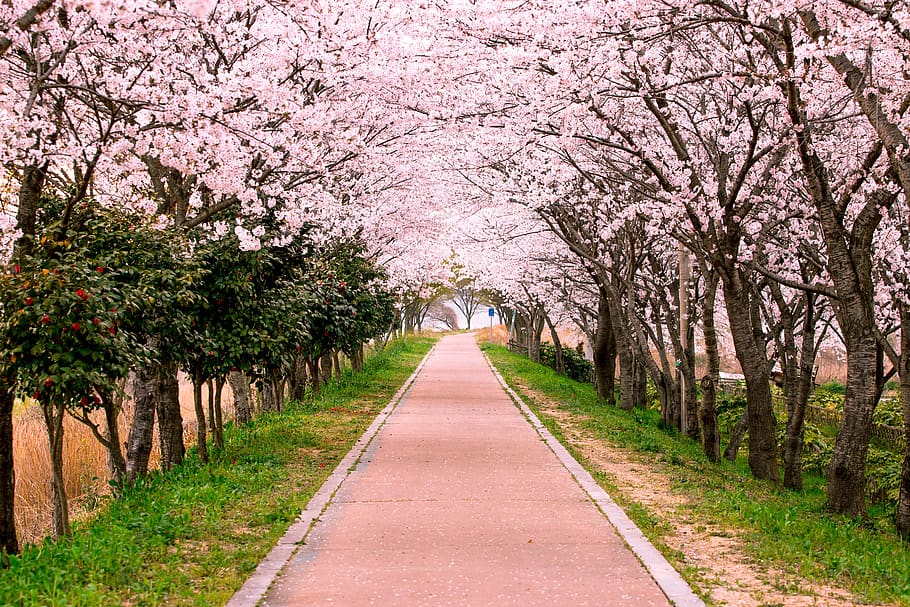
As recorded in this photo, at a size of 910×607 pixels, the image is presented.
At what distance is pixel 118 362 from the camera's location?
7312mm

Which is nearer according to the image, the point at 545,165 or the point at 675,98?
the point at 675,98

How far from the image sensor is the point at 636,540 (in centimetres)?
711

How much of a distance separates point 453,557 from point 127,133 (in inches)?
212

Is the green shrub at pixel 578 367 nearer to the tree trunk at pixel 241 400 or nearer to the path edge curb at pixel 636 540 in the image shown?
the tree trunk at pixel 241 400

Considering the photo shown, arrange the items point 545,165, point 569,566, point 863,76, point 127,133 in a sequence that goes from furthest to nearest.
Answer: point 545,165 < point 127,133 < point 863,76 < point 569,566

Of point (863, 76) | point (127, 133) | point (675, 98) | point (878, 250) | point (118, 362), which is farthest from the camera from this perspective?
point (878, 250)

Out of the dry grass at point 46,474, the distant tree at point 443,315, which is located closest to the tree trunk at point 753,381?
the dry grass at point 46,474

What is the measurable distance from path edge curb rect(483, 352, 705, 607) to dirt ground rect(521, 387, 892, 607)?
0.16m

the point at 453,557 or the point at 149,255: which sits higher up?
the point at 149,255

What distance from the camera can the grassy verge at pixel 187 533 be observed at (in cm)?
554

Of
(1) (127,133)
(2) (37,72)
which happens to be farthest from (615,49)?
(2) (37,72)

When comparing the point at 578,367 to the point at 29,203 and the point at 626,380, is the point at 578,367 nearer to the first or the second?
the point at 626,380

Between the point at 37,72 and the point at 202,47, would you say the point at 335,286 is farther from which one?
the point at 37,72

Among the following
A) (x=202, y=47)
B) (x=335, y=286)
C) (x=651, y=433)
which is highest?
(x=202, y=47)
